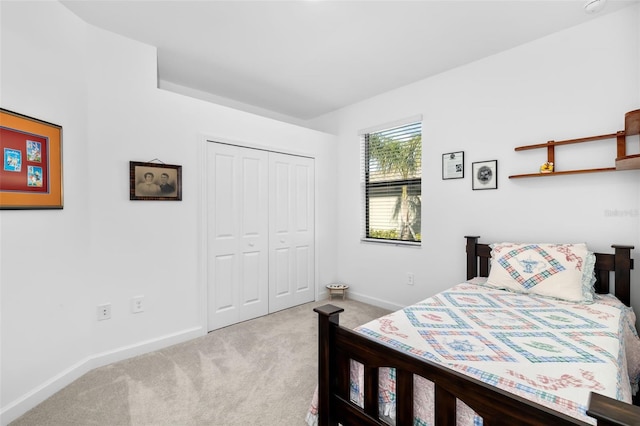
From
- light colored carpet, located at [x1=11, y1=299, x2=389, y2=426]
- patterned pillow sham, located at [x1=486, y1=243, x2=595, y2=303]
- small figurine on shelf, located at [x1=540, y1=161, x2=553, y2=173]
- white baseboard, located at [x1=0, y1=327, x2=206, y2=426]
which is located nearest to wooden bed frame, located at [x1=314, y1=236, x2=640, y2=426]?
light colored carpet, located at [x1=11, y1=299, x2=389, y2=426]

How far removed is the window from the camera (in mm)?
3400

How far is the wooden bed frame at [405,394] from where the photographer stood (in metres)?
0.74

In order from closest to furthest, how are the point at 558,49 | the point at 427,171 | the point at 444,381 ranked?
1. the point at 444,381
2. the point at 558,49
3. the point at 427,171

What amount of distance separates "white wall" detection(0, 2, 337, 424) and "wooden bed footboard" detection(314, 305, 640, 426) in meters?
1.81

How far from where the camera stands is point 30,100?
1854 mm

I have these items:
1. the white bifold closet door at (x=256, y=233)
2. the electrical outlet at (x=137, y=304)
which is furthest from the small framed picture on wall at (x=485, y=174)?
the electrical outlet at (x=137, y=304)

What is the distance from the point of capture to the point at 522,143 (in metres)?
2.57

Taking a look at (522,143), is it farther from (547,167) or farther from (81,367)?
(81,367)

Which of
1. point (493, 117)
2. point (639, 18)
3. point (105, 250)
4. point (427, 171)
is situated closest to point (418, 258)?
point (427, 171)

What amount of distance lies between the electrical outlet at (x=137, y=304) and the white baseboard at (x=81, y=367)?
272 millimetres

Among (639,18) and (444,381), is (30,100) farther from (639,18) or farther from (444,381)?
(639,18)

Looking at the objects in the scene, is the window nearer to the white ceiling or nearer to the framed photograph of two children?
the white ceiling

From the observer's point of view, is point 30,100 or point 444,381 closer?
point 444,381

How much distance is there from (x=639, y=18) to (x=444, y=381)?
9.25 feet
